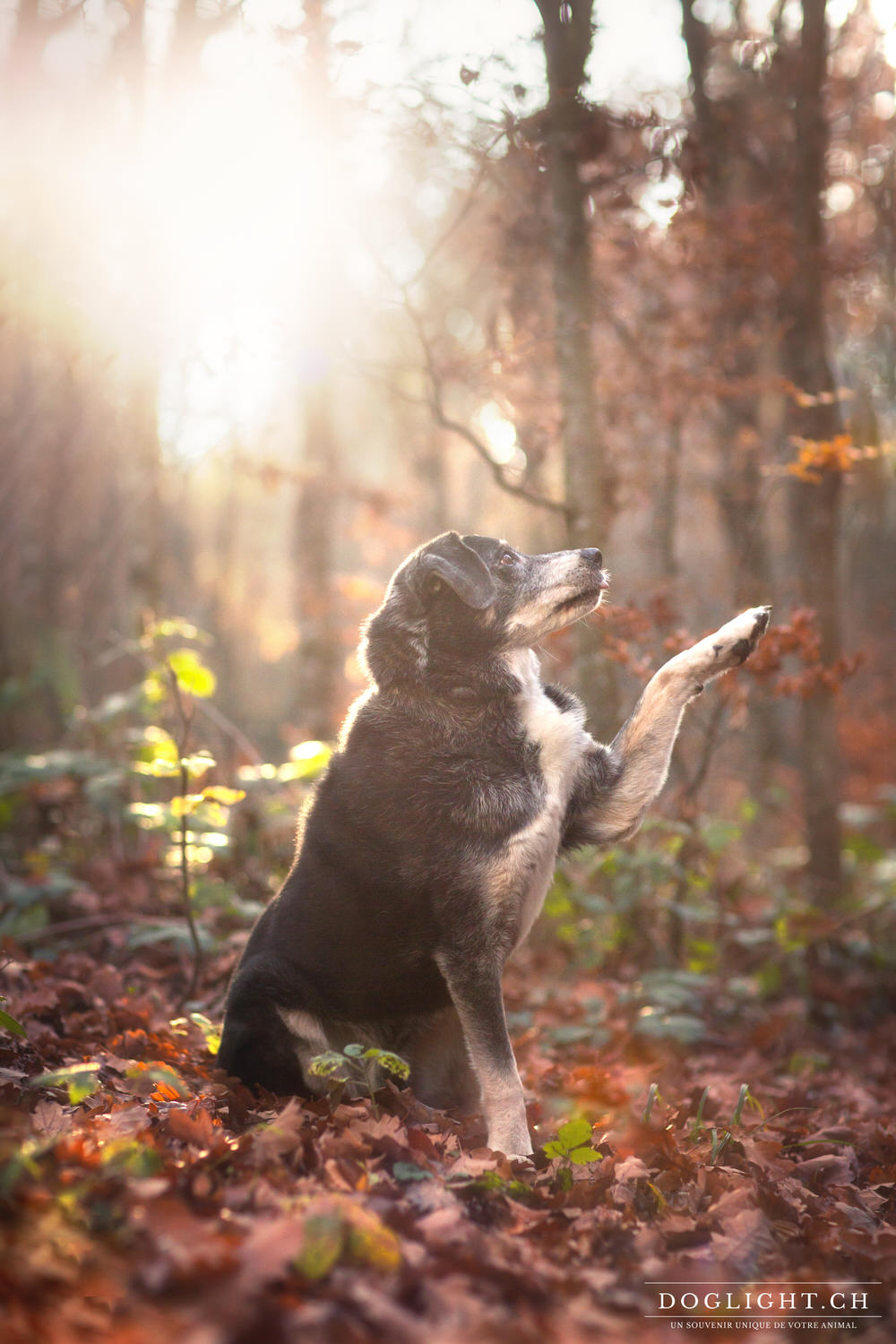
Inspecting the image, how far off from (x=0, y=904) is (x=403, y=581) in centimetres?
384

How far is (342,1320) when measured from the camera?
1909 millimetres

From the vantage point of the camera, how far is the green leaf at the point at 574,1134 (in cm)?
316

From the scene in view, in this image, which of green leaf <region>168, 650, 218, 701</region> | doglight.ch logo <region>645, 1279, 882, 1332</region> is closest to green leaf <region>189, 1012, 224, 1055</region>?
green leaf <region>168, 650, 218, 701</region>

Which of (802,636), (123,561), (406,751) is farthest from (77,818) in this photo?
(802,636)

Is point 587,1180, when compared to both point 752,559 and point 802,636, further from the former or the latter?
point 752,559

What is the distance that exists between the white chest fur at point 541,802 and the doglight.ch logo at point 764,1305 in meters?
1.37

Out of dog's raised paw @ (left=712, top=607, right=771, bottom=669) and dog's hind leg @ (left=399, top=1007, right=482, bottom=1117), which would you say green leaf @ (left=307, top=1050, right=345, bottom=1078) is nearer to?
dog's hind leg @ (left=399, top=1007, right=482, bottom=1117)

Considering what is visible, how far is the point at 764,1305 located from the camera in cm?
244

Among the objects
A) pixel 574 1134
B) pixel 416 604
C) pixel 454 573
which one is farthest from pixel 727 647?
pixel 574 1134

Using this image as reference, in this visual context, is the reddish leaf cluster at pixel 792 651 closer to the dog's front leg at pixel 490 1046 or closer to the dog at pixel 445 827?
the dog at pixel 445 827

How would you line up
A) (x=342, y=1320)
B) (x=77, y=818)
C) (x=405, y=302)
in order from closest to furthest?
1. (x=342, y=1320)
2. (x=405, y=302)
3. (x=77, y=818)

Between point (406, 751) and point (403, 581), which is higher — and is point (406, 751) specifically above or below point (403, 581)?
below

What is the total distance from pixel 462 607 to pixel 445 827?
0.95 m

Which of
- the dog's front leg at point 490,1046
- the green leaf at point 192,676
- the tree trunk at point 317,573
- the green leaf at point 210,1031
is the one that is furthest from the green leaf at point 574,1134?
the tree trunk at point 317,573
